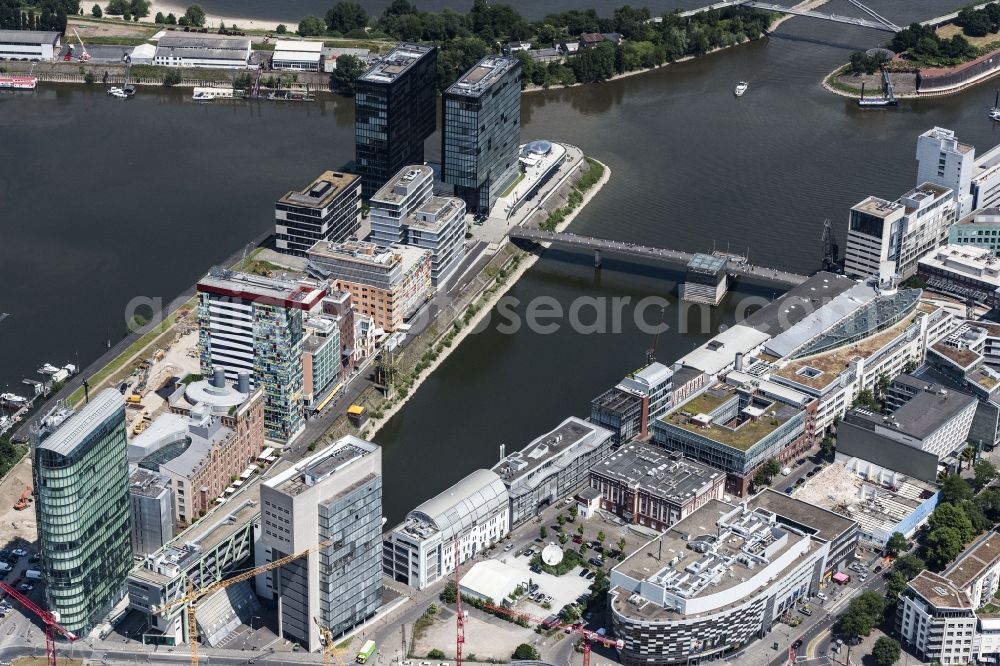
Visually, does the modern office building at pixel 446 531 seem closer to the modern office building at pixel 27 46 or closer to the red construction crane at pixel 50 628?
the red construction crane at pixel 50 628

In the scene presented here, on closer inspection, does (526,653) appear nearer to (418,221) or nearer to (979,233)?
(418,221)

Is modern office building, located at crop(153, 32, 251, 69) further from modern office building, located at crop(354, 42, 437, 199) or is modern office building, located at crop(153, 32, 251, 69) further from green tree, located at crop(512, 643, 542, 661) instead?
green tree, located at crop(512, 643, 542, 661)

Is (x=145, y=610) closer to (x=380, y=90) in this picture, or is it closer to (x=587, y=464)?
(x=587, y=464)

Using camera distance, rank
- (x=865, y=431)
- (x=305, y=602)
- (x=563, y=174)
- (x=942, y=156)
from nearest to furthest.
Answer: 1. (x=305, y=602)
2. (x=865, y=431)
3. (x=942, y=156)
4. (x=563, y=174)

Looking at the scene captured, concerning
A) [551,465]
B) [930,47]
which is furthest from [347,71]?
[551,465]

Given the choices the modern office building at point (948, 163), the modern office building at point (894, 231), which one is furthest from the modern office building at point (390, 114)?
the modern office building at point (948, 163)

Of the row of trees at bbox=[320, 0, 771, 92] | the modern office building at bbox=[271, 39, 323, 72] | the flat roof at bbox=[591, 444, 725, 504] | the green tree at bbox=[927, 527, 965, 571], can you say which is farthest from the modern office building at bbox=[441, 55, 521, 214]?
the green tree at bbox=[927, 527, 965, 571]

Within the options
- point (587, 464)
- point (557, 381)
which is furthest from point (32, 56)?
point (587, 464)
